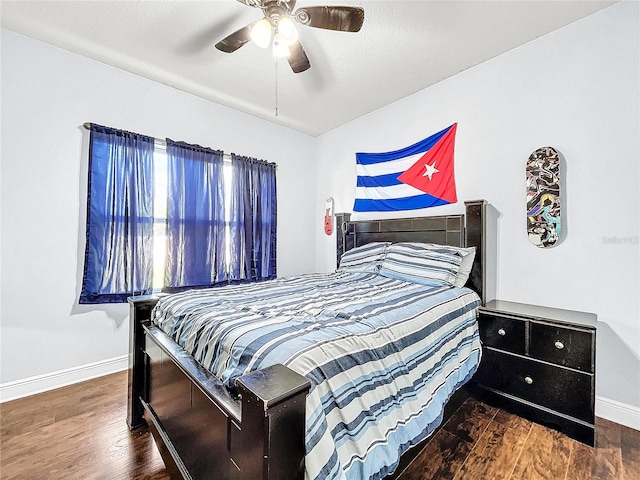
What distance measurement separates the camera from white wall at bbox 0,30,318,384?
223 cm

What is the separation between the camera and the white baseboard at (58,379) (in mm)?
2201

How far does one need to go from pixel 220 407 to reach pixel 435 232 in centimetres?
245

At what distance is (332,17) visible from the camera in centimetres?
168

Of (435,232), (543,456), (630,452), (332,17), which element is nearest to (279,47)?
(332,17)

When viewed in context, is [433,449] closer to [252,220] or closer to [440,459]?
[440,459]

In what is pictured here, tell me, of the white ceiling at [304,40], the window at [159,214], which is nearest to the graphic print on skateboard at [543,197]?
the white ceiling at [304,40]

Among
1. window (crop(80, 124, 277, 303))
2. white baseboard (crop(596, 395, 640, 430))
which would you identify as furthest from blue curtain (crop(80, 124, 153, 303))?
white baseboard (crop(596, 395, 640, 430))

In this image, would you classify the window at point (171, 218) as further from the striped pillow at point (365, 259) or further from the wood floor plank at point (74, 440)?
the striped pillow at point (365, 259)

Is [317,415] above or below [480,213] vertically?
below

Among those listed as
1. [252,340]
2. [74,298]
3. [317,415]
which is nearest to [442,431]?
[317,415]

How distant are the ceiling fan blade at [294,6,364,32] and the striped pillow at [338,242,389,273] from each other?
74.8 inches

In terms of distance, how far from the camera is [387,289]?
7.16 ft

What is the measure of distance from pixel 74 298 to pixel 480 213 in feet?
11.5

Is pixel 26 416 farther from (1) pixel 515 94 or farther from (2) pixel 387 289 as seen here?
(1) pixel 515 94
